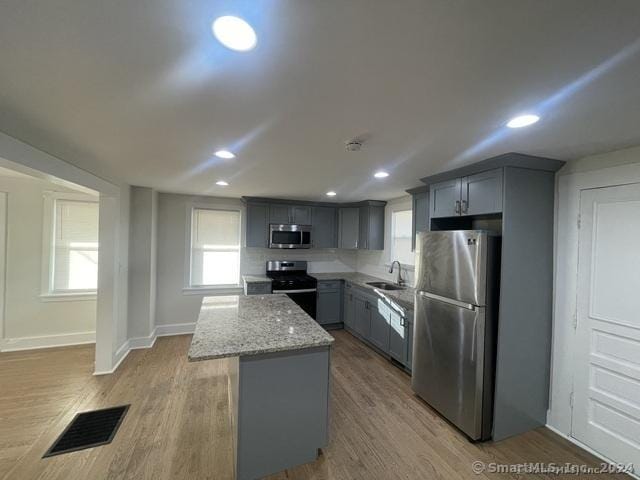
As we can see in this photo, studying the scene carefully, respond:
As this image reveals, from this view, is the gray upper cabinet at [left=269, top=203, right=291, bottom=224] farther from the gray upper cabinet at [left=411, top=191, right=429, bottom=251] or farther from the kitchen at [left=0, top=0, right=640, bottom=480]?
the gray upper cabinet at [left=411, top=191, right=429, bottom=251]

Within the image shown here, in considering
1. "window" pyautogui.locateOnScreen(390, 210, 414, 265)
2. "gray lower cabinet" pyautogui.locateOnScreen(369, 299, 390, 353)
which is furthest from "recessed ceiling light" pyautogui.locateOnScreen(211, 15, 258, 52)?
"window" pyautogui.locateOnScreen(390, 210, 414, 265)

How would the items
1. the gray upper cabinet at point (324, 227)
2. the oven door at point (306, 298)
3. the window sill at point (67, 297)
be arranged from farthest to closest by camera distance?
the gray upper cabinet at point (324, 227) < the oven door at point (306, 298) < the window sill at point (67, 297)

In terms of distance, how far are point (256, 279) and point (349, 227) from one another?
1927 mm

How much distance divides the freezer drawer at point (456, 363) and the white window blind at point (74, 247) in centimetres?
462

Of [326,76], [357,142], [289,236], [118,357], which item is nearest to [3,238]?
[118,357]

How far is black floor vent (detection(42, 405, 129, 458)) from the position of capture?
2.02 m

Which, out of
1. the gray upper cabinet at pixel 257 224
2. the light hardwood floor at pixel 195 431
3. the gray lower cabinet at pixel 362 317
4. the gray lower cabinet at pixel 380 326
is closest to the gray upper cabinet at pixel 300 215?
the gray upper cabinet at pixel 257 224

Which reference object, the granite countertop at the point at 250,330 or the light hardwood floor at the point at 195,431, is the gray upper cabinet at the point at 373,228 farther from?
the granite countertop at the point at 250,330

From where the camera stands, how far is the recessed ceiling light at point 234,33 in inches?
31.6

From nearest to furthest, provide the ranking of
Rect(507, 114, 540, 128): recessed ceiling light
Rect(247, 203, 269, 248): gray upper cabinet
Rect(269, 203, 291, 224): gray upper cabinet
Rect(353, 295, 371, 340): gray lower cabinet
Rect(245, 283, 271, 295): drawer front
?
Rect(507, 114, 540, 128): recessed ceiling light
Rect(353, 295, 371, 340): gray lower cabinet
Rect(245, 283, 271, 295): drawer front
Rect(247, 203, 269, 248): gray upper cabinet
Rect(269, 203, 291, 224): gray upper cabinet

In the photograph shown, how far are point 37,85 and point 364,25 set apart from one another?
144 centimetres

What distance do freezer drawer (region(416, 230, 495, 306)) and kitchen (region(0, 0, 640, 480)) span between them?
0.02 metres

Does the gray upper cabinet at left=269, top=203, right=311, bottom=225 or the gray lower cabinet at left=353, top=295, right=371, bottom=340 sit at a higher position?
the gray upper cabinet at left=269, top=203, right=311, bottom=225

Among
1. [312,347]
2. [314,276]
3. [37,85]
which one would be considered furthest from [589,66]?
[314,276]
